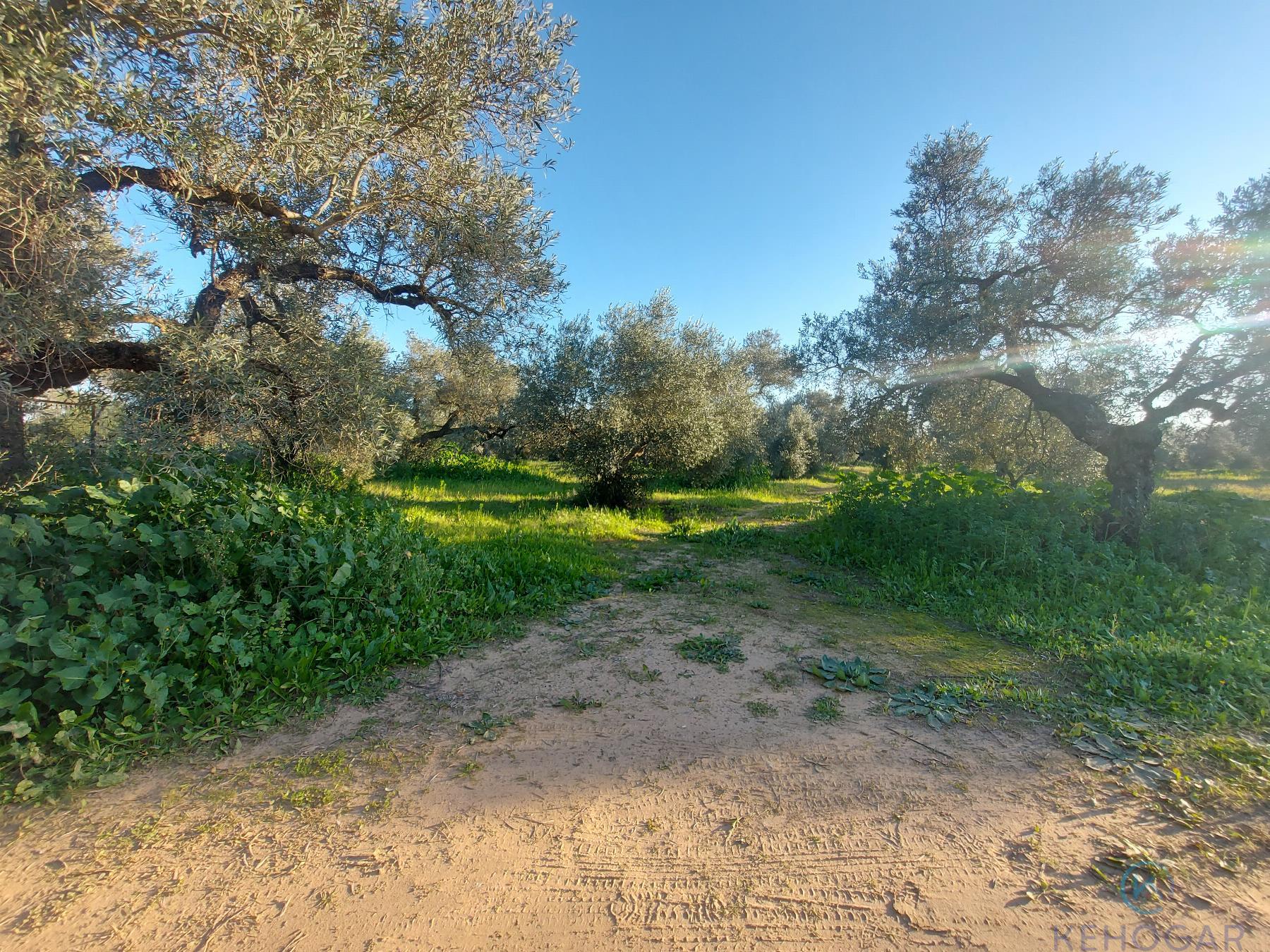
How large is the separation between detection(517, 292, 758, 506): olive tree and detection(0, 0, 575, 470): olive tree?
5568 mm

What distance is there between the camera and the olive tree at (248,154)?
11.8 feet

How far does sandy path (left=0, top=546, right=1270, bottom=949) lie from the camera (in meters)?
2.00

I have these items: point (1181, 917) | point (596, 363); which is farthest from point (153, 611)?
point (596, 363)

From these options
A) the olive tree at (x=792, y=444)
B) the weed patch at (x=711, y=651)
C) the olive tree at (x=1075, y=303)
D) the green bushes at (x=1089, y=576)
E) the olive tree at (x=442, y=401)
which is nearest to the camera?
the green bushes at (x=1089, y=576)

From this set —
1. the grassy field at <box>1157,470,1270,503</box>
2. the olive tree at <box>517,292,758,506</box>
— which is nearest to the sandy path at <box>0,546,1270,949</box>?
the olive tree at <box>517,292,758,506</box>

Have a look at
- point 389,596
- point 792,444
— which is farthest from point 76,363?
point 792,444

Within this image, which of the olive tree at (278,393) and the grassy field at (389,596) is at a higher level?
the olive tree at (278,393)

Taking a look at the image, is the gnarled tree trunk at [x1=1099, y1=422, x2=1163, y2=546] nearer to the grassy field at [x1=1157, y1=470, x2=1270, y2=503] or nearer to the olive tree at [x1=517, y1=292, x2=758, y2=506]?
the olive tree at [x1=517, y1=292, x2=758, y2=506]

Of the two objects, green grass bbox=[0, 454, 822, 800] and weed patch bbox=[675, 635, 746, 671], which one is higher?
green grass bbox=[0, 454, 822, 800]

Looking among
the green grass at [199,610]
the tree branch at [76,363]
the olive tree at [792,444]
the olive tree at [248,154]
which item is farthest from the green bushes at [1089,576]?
the olive tree at [792,444]

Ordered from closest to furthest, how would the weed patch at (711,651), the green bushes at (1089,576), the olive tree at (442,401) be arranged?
the green bushes at (1089,576) → the weed patch at (711,651) → the olive tree at (442,401)

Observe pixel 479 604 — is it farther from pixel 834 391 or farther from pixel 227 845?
pixel 834 391

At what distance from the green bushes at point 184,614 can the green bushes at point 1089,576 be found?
5.13 meters

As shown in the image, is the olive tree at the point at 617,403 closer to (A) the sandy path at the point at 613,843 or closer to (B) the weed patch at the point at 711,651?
(B) the weed patch at the point at 711,651
